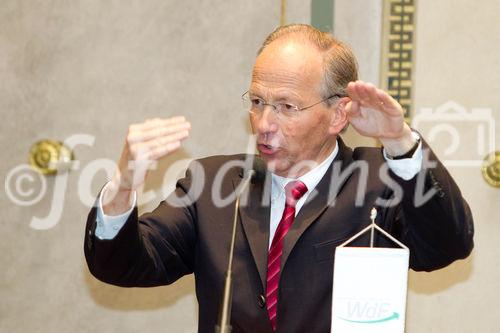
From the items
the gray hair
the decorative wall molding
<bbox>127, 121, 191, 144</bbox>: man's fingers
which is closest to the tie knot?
the gray hair

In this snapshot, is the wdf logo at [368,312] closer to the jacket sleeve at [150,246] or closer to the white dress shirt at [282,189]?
the white dress shirt at [282,189]

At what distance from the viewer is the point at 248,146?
3863mm

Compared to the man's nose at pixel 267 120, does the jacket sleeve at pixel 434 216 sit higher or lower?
lower

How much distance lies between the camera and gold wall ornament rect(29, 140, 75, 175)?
3.92 meters

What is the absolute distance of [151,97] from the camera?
152 inches

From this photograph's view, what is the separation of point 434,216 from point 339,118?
56cm

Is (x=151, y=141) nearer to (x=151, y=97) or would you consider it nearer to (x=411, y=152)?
(x=411, y=152)

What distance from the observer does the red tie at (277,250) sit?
8.60 ft

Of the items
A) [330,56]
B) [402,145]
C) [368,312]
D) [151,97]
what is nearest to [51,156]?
[151,97]

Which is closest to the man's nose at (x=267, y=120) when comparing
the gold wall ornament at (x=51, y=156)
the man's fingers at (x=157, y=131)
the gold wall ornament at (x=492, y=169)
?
the man's fingers at (x=157, y=131)

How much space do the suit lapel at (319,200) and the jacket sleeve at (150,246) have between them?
1.16 ft

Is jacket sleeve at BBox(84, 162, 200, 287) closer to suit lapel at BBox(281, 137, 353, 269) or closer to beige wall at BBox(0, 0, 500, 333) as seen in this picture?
suit lapel at BBox(281, 137, 353, 269)

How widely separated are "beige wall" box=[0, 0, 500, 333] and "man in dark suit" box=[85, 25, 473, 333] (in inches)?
35.6

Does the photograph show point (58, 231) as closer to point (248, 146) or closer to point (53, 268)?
point (53, 268)
